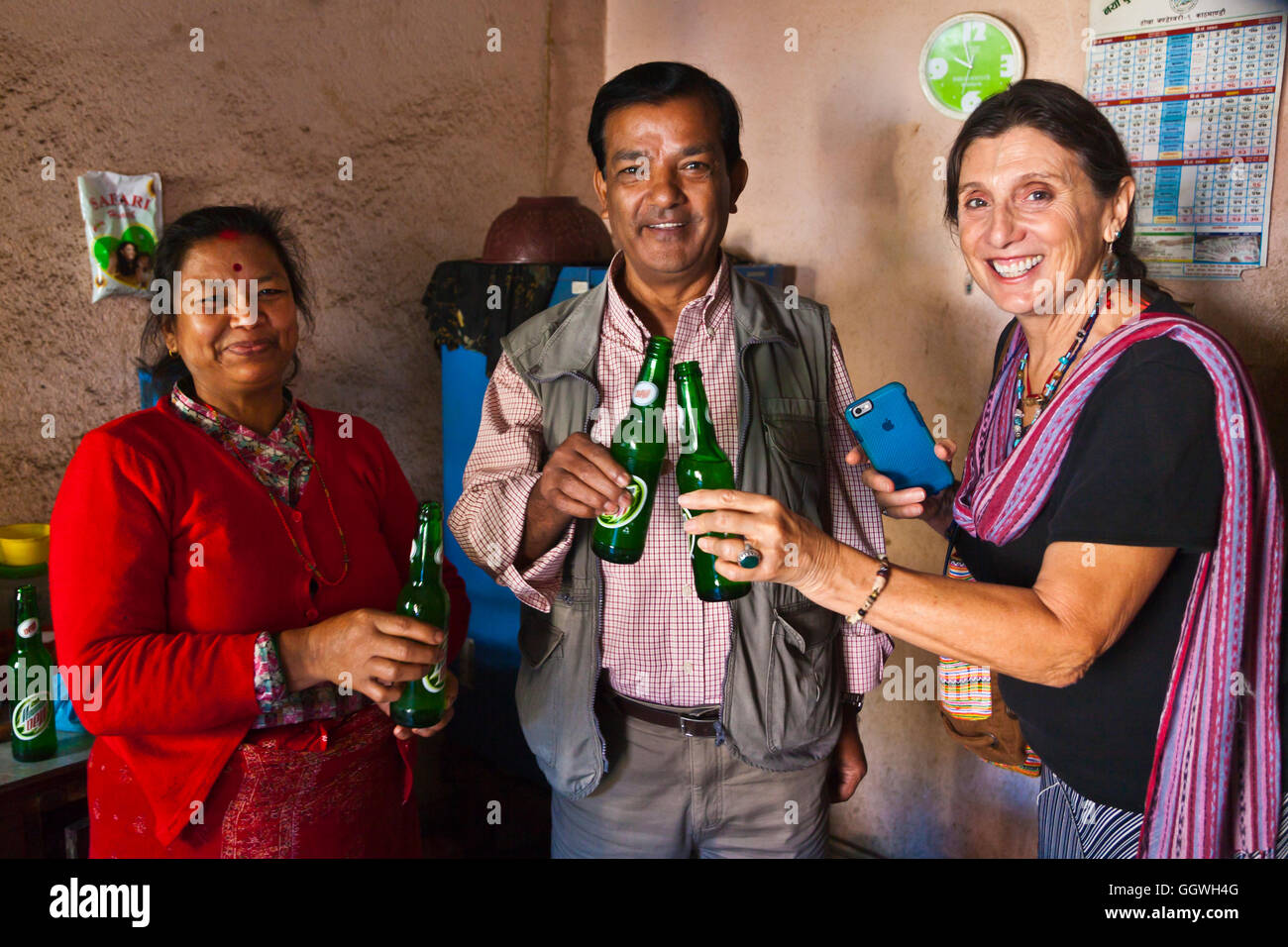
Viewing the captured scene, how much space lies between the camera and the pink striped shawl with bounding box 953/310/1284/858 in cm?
126

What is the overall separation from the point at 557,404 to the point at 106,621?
0.77 metres

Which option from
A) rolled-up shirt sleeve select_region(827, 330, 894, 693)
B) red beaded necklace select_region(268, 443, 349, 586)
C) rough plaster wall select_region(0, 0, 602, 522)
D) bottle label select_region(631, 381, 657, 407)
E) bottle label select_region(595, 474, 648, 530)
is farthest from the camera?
rough plaster wall select_region(0, 0, 602, 522)

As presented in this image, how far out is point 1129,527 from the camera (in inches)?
46.6

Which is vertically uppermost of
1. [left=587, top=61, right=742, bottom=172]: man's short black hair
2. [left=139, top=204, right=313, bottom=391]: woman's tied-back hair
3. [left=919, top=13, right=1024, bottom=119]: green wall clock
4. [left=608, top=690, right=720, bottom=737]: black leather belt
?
[left=919, top=13, right=1024, bottom=119]: green wall clock

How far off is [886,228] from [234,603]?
2233 mm

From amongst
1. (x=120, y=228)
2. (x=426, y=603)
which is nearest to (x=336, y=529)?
(x=426, y=603)

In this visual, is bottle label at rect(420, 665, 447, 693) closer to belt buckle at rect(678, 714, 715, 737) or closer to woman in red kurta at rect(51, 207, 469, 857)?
woman in red kurta at rect(51, 207, 469, 857)

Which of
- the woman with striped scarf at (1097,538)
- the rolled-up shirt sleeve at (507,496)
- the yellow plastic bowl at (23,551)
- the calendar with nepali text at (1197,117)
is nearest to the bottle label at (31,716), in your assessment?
the yellow plastic bowl at (23,551)

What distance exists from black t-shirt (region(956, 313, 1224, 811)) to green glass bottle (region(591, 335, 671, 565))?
59 centimetres

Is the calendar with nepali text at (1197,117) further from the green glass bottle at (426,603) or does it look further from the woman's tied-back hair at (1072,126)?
the green glass bottle at (426,603)

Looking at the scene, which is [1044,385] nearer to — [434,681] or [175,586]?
[434,681]

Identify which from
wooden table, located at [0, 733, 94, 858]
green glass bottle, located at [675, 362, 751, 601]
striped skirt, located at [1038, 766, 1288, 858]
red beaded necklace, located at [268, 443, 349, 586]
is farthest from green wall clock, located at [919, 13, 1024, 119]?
wooden table, located at [0, 733, 94, 858]

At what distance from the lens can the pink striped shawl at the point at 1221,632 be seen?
1258mm
